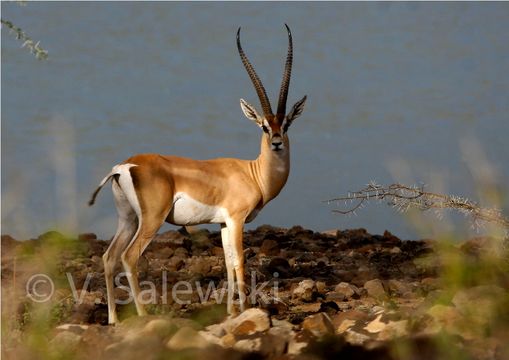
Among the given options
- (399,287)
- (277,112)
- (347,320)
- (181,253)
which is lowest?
(347,320)

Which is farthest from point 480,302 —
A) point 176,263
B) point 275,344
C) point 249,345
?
point 176,263

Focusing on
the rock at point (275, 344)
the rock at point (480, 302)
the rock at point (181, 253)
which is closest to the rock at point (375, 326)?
the rock at point (480, 302)

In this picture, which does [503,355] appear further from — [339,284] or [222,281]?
[222,281]

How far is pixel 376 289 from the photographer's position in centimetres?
1019

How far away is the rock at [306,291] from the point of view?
9820 mm

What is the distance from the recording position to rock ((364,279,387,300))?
32.9ft

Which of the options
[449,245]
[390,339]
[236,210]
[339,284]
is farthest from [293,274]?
[449,245]

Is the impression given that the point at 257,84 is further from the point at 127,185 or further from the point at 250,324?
the point at 250,324

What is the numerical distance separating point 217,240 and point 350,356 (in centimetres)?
992

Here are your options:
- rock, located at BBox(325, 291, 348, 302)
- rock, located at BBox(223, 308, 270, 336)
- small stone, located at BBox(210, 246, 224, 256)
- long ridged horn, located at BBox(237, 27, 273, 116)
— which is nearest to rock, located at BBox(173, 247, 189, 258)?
small stone, located at BBox(210, 246, 224, 256)

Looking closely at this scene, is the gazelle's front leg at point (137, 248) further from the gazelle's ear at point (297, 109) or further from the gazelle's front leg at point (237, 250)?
the gazelle's ear at point (297, 109)

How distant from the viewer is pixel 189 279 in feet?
37.2

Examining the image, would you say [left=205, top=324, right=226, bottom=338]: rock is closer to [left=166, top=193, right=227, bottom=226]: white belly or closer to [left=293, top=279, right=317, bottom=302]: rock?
[left=166, top=193, right=227, bottom=226]: white belly

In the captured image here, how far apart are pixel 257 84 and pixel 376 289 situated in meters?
2.96
